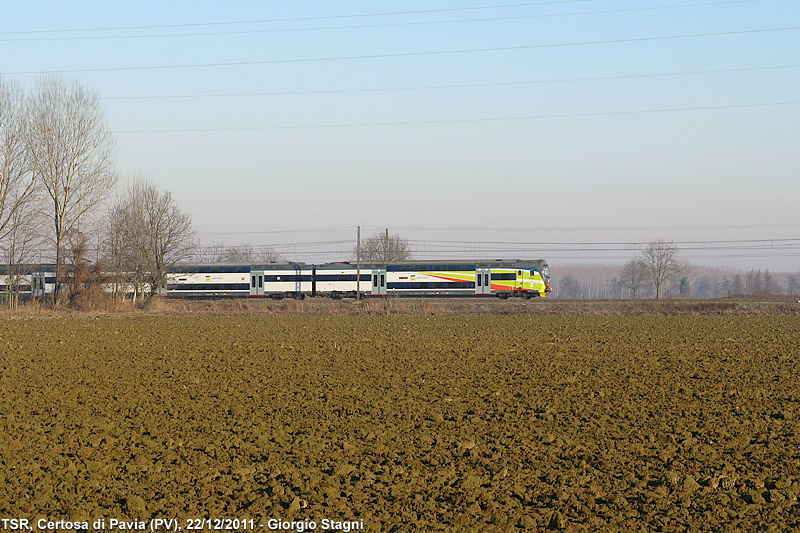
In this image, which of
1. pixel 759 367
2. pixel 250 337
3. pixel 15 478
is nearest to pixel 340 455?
pixel 15 478

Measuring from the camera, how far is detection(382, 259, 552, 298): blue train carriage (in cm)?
6322

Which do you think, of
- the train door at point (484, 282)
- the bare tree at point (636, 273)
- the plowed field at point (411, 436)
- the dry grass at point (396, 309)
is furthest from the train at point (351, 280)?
the bare tree at point (636, 273)

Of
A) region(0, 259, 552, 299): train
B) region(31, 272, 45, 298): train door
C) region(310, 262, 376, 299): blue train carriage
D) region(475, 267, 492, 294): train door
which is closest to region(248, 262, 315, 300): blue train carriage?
region(0, 259, 552, 299): train

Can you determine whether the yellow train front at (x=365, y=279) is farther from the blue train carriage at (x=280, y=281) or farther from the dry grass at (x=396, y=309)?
the dry grass at (x=396, y=309)

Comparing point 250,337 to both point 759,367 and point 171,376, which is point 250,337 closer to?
point 171,376

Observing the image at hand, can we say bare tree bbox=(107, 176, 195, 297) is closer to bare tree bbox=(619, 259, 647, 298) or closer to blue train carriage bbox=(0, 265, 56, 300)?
blue train carriage bbox=(0, 265, 56, 300)

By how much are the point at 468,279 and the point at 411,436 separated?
51.5 m

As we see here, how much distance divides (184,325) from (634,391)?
25.6 meters

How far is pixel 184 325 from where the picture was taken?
37094 mm

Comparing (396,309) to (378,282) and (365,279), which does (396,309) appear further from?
(365,279)

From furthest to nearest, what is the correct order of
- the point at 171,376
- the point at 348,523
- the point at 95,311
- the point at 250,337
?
the point at 95,311 < the point at 250,337 < the point at 171,376 < the point at 348,523

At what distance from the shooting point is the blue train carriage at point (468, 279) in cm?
6322

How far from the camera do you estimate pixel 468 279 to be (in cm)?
6334

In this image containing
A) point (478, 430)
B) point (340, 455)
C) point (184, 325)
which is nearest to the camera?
point (340, 455)
